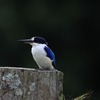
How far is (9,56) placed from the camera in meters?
18.9

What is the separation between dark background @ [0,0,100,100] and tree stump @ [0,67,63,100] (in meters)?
11.2

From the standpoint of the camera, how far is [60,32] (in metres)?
19.0

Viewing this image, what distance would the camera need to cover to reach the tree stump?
20.6ft

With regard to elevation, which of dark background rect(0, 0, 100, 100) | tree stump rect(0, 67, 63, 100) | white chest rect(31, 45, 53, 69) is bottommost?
tree stump rect(0, 67, 63, 100)

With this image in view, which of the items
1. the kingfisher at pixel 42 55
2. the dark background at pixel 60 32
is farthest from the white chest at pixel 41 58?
the dark background at pixel 60 32

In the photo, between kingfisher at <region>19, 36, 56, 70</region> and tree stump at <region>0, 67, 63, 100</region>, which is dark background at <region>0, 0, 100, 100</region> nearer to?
kingfisher at <region>19, 36, 56, 70</region>

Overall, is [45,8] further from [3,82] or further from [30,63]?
[3,82]

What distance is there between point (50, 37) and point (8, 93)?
41.5ft

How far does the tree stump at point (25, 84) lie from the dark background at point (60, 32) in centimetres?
1118

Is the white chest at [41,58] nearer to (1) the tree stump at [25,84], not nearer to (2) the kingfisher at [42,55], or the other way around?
(2) the kingfisher at [42,55]

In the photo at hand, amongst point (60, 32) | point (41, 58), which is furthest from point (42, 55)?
point (60, 32)

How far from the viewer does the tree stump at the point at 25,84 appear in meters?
6.27

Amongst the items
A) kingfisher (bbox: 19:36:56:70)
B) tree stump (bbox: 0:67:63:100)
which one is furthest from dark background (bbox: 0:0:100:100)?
tree stump (bbox: 0:67:63:100)

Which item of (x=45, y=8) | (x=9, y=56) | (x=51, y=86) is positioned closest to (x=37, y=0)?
(x=45, y=8)
